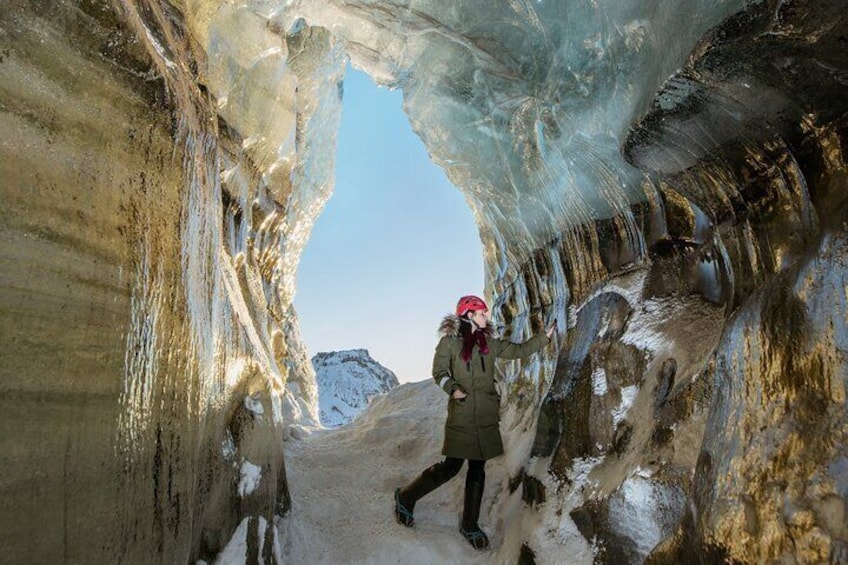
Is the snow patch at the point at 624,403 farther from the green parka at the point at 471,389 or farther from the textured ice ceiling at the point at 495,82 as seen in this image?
the textured ice ceiling at the point at 495,82

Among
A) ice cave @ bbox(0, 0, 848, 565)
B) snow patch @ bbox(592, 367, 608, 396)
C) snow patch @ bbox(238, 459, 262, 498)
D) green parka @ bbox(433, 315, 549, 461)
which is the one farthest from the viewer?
green parka @ bbox(433, 315, 549, 461)

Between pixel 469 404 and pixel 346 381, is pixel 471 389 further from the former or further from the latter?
pixel 346 381

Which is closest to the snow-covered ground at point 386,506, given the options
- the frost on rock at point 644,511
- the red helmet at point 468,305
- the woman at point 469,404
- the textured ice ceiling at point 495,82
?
the woman at point 469,404

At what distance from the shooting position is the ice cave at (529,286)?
203cm

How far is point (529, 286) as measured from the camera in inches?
253

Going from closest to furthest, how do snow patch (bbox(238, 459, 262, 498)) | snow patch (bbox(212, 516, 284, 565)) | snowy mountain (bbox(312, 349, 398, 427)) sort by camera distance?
snow patch (bbox(212, 516, 284, 565))
snow patch (bbox(238, 459, 262, 498))
snowy mountain (bbox(312, 349, 398, 427))

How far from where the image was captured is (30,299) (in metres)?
1.90

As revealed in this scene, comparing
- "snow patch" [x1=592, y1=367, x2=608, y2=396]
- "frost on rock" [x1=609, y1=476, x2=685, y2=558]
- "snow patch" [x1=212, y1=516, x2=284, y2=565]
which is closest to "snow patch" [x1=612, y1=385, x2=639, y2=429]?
"snow patch" [x1=592, y1=367, x2=608, y2=396]

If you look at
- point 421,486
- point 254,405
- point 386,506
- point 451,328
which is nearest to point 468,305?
point 451,328

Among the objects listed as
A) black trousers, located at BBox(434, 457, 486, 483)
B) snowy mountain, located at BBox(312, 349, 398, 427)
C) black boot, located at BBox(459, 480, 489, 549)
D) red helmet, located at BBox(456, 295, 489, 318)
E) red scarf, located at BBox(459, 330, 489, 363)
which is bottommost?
black boot, located at BBox(459, 480, 489, 549)

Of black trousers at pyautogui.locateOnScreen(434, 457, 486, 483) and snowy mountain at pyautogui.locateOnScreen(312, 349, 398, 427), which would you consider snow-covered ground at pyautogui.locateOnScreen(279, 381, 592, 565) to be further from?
snowy mountain at pyautogui.locateOnScreen(312, 349, 398, 427)

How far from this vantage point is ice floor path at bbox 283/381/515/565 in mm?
4188

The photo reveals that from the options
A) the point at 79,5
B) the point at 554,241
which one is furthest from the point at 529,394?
the point at 79,5

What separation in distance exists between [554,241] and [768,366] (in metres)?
3.37
